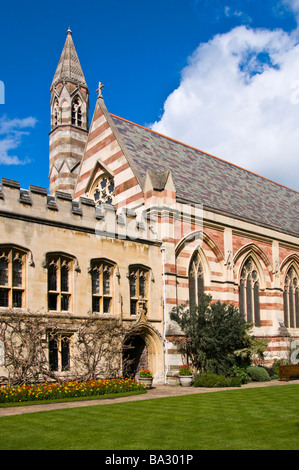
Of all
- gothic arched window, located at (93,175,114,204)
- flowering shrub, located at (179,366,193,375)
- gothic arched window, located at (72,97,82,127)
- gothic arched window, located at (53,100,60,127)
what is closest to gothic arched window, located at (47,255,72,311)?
flowering shrub, located at (179,366,193,375)

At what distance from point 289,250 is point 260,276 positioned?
3430 millimetres

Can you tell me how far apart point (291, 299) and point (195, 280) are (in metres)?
9.52

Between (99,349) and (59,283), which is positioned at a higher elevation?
(59,283)

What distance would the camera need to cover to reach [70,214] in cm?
1869

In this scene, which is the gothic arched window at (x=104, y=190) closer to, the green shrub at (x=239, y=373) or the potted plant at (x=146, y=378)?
the potted plant at (x=146, y=378)

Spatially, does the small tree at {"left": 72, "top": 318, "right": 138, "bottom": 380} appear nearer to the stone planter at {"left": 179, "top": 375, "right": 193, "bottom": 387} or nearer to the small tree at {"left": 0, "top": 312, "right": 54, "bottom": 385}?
the small tree at {"left": 0, "top": 312, "right": 54, "bottom": 385}

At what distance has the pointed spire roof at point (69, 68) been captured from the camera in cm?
3647

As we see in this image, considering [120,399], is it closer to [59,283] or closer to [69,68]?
[59,283]

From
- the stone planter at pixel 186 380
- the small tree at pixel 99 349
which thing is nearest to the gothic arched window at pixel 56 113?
the small tree at pixel 99 349

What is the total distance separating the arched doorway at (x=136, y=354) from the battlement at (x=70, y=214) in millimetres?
4244

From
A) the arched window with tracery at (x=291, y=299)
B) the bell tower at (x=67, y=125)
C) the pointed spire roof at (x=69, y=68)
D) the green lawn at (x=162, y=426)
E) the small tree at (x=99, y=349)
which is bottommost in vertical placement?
the green lawn at (x=162, y=426)

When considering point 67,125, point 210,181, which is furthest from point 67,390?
point 67,125

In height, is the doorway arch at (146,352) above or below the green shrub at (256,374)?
above

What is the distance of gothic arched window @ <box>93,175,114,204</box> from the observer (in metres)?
25.6
